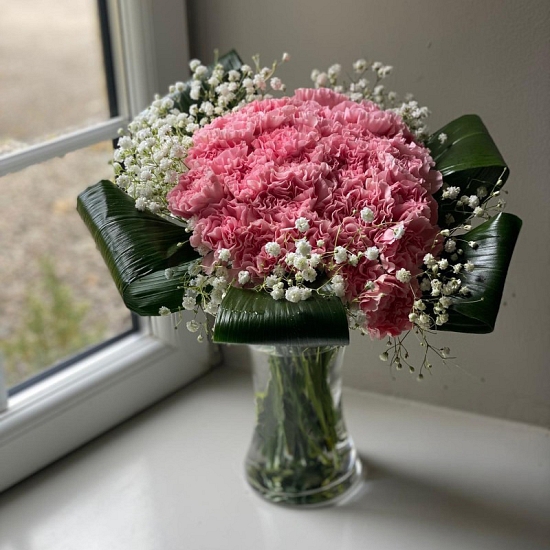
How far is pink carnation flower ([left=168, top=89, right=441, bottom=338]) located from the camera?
0.72 metres

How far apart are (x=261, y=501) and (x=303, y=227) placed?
44cm

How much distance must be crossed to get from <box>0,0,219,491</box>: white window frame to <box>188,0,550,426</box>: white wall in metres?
0.10

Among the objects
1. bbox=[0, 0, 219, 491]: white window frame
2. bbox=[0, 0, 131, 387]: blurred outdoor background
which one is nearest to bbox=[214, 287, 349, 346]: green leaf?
bbox=[0, 0, 219, 491]: white window frame

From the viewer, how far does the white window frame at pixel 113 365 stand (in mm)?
1014

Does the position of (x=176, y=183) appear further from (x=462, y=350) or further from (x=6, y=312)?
(x=6, y=312)

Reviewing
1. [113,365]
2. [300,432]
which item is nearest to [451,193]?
[300,432]

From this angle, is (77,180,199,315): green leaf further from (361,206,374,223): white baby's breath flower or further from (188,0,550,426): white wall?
(188,0,550,426): white wall

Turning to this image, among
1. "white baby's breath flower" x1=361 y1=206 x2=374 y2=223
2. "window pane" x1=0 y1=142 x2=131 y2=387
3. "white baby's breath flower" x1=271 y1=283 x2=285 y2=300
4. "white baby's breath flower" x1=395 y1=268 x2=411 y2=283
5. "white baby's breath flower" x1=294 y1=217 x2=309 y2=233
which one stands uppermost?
"white baby's breath flower" x1=361 y1=206 x2=374 y2=223

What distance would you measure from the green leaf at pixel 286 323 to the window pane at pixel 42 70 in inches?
48.7

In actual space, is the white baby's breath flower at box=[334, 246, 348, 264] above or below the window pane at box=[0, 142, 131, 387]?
above

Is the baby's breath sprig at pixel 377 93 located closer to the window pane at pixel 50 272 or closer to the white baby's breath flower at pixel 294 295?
the white baby's breath flower at pixel 294 295

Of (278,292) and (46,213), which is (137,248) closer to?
(278,292)

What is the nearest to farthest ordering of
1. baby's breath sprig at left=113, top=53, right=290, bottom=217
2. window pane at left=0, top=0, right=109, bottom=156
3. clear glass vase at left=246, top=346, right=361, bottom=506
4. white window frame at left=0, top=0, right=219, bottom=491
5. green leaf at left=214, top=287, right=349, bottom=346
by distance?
1. green leaf at left=214, top=287, right=349, bottom=346
2. baby's breath sprig at left=113, top=53, right=290, bottom=217
3. clear glass vase at left=246, top=346, right=361, bottom=506
4. white window frame at left=0, top=0, right=219, bottom=491
5. window pane at left=0, top=0, right=109, bottom=156

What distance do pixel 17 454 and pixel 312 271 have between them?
53 centimetres
